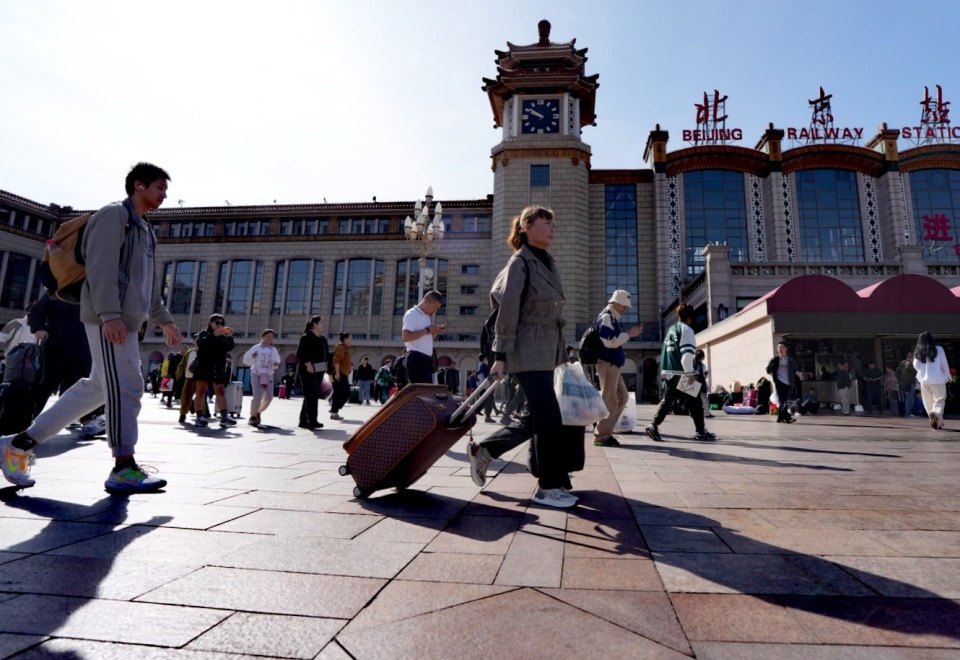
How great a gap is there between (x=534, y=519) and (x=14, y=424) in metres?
4.31

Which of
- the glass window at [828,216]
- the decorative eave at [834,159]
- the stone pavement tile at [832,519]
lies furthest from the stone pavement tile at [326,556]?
the decorative eave at [834,159]

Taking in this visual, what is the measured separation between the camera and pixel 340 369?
29.8 ft

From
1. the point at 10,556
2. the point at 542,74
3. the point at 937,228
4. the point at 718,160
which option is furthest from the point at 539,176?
the point at 10,556

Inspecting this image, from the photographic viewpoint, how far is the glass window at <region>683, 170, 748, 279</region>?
108 feet

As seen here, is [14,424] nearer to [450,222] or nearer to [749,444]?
[749,444]

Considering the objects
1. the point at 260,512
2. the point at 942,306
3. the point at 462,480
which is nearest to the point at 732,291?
the point at 942,306

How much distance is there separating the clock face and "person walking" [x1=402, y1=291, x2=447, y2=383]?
32.6 metres

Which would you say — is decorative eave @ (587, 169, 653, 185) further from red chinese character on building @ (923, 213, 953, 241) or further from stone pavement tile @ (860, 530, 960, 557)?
stone pavement tile @ (860, 530, 960, 557)

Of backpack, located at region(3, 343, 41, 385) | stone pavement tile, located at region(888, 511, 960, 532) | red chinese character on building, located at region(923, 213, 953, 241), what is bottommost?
stone pavement tile, located at region(888, 511, 960, 532)

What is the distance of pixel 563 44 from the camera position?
3659 cm

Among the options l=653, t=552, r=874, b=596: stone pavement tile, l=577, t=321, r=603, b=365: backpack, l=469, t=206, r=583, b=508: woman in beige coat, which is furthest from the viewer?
l=577, t=321, r=603, b=365: backpack

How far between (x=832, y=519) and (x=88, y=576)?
3079mm

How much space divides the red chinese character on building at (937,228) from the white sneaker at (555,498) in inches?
1585

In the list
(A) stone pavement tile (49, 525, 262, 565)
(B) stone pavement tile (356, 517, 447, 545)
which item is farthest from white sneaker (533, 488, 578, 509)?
(A) stone pavement tile (49, 525, 262, 565)
